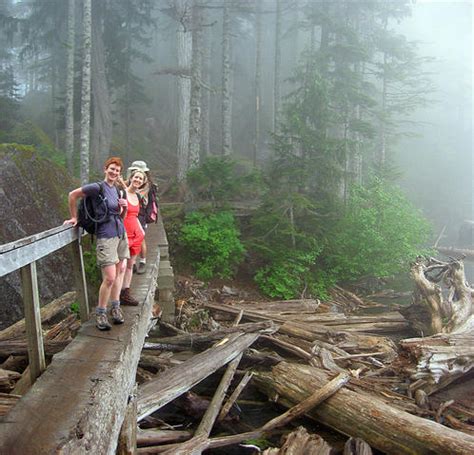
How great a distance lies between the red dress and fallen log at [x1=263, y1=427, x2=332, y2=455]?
3165 mm

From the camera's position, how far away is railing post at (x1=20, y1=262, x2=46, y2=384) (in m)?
3.56

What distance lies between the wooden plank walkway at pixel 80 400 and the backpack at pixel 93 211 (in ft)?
3.79

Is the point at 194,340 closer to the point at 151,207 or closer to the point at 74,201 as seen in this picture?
the point at 151,207

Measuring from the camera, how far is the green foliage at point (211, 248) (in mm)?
13203

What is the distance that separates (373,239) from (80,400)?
1315cm

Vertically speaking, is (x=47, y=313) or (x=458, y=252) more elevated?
(x=47, y=313)

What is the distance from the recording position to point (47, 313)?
790cm

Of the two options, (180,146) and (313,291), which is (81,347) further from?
(180,146)

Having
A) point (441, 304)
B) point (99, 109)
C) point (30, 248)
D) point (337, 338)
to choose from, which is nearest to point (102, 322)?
point (30, 248)

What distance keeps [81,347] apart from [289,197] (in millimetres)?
10750

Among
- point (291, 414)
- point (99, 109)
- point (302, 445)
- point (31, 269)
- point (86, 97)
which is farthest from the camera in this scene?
point (99, 109)

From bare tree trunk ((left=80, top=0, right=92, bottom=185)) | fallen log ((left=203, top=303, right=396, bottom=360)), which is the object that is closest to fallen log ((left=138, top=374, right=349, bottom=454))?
fallen log ((left=203, top=303, right=396, bottom=360))

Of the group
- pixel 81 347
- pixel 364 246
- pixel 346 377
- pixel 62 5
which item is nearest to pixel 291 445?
pixel 346 377

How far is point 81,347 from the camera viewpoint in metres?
4.43
